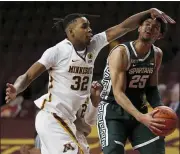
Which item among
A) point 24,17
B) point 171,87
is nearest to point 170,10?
point 171,87

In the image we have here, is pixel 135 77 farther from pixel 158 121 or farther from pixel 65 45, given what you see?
pixel 65 45

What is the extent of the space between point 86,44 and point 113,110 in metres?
0.70

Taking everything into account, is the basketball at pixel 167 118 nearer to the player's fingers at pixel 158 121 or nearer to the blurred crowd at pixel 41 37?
the player's fingers at pixel 158 121

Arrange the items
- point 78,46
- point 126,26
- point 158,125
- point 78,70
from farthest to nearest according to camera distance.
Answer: point 126,26 → point 78,46 → point 78,70 → point 158,125

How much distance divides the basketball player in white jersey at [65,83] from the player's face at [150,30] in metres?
0.13

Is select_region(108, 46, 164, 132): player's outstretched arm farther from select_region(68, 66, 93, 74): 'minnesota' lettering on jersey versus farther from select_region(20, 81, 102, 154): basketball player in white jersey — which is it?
select_region(20, 81, 102, 154): basketball player in white jersey

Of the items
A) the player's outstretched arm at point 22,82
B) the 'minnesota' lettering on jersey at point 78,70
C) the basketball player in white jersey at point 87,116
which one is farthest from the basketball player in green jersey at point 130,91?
the player's outstretched arm at point 22,82

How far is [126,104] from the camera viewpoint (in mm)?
4523

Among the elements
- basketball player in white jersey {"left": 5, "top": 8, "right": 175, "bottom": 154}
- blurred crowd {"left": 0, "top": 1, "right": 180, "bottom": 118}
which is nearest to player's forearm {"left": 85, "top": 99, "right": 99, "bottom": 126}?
basketball player in white jersey {"left": 5, "top": 8, "right": 175, "bottom": 154}

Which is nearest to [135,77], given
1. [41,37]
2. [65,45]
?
[65,45]

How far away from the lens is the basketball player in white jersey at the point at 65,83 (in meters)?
4.88

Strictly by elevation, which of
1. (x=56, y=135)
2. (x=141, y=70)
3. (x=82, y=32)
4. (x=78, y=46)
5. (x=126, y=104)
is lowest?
(x=56, y=135)

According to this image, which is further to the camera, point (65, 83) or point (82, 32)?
point (82, 32)

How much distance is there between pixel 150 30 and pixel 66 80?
887 millimetres
